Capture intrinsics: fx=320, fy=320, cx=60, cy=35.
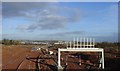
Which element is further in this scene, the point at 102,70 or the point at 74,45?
the point at 74,45

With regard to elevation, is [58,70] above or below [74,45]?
below

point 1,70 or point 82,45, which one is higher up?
point 82,45

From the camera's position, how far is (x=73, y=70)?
20516 mm

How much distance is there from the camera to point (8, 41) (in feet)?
225

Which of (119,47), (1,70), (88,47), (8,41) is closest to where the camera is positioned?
(1,70)

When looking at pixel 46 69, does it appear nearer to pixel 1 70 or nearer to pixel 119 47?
pixel 1 70

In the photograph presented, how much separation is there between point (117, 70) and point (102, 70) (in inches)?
37.2

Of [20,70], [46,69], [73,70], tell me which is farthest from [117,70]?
[20,70]

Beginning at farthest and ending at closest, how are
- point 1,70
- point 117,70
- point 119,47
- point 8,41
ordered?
point 8,41 < point 119,47 < point 1,70 < point 117,70

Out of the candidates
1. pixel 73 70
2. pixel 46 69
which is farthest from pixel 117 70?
pixel 46 69

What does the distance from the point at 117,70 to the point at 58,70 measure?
11.9ft

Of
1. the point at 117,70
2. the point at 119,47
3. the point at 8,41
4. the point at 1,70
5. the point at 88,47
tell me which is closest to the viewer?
the point at 117,70

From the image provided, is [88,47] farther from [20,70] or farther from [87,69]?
[20,70]

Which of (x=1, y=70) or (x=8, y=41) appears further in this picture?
(x=8, y=41)
